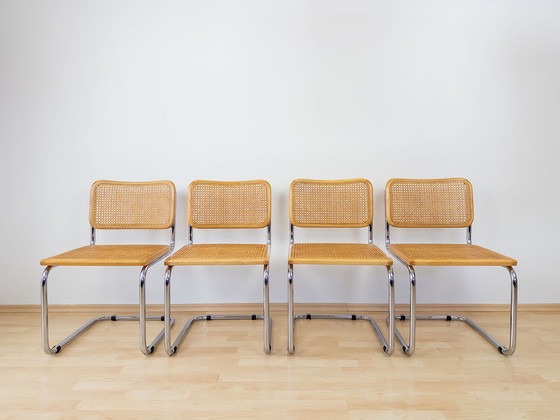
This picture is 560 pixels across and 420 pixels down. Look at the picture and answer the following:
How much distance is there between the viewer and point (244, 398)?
4.05 ft

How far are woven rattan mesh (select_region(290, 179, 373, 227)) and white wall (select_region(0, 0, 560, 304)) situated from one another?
0.17 meters

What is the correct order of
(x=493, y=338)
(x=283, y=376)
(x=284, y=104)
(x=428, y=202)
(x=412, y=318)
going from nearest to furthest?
(x=283, y=376) < (x=412, y=318) < (x=493, y=338) < (x=428, y=202) < (x=284, y=104)

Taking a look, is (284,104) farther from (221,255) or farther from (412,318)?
(412,318)

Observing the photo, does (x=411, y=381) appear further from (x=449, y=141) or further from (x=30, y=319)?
(x=30, y=319)

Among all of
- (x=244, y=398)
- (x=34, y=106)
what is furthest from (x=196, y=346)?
(x=34, y=106)

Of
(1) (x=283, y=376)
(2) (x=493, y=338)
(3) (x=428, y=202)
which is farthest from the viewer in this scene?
(3) (x=428, y=202)

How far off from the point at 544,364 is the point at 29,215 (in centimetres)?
276

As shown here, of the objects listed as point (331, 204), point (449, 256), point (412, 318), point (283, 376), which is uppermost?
point (331, 204)

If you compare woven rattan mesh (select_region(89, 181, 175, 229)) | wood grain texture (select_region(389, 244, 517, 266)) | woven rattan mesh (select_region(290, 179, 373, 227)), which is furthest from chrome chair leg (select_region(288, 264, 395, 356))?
woven rattan mesh (select_region(89, 181, 175, 229))

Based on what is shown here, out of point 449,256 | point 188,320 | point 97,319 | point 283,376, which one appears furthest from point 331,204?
point 97,319

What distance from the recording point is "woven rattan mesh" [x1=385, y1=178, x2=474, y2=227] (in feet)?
6.14

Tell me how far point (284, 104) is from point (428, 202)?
3.25ft

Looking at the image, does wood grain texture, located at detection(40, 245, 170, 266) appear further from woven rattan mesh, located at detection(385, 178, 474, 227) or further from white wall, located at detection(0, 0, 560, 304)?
woven rattan mesh, located at detection(385, 178, 474, 227)

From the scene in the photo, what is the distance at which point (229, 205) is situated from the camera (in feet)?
6.23
